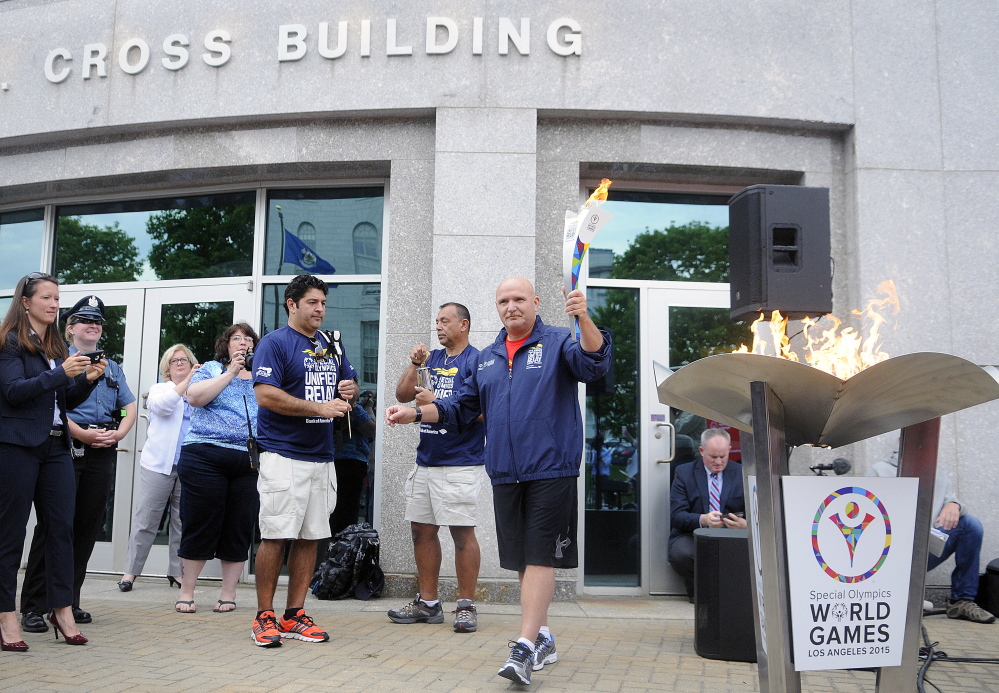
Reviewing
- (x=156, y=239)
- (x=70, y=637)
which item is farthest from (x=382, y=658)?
(x=156, y=239)

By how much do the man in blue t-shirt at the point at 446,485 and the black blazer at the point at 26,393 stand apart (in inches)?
85.2

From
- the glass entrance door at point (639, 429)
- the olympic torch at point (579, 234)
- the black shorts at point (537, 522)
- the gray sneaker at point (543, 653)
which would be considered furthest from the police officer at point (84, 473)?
the glass entrance door at point (639, 429)

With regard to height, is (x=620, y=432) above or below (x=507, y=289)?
below

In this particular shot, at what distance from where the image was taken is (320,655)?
4.81 meters

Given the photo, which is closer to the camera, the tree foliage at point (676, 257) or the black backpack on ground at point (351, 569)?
the black backpack on ground at point (351, 569)

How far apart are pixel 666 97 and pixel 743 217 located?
8.32ft

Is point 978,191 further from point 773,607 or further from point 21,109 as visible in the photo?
point 21,109

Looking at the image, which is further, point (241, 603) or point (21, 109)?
point (21, 109)

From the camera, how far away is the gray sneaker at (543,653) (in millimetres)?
4558

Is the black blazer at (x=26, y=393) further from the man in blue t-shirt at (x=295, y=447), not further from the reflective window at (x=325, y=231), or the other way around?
the reflective window at (x=325, y=231)

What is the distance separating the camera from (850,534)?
2791mm

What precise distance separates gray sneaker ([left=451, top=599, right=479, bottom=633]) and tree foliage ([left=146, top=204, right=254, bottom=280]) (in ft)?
13.9

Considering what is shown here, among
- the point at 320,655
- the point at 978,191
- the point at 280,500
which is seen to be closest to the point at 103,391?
the point at 280,500

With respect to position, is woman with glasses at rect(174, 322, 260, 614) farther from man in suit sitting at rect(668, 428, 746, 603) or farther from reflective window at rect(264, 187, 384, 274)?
man in suit sitting at rect(668, 428, 746, 603)
